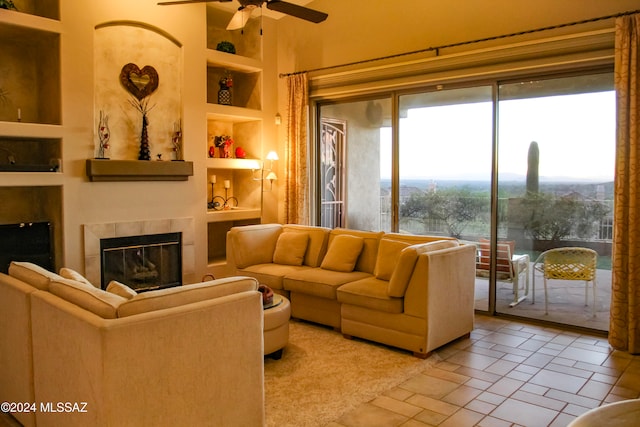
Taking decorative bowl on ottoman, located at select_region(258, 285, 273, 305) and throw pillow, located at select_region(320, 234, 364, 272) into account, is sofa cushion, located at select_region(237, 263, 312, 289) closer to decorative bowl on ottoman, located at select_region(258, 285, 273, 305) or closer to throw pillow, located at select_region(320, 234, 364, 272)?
throw pillow, located at select_region(320, 234, 364, 272)

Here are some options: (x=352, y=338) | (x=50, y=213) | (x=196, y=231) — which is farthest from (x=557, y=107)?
(x=50, y=213)

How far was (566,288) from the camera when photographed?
16.5ft

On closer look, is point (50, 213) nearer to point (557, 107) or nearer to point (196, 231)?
point (196, 231)

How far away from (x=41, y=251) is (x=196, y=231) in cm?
176

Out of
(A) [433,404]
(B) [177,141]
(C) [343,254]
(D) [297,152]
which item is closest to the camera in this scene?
(A) [433,404]

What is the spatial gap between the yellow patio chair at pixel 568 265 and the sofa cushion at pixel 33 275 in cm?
438

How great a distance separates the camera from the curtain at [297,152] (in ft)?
22.5

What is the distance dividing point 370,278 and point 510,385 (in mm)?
1624

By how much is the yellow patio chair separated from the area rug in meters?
1.73

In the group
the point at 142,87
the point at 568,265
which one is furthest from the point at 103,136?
the point at 568,265

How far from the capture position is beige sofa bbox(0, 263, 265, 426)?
2.21 m

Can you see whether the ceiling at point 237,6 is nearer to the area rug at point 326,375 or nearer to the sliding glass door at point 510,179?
the sliding glass door at point 510,179

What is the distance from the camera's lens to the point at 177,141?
6102 mm

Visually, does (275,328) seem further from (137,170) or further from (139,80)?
(139,80)
